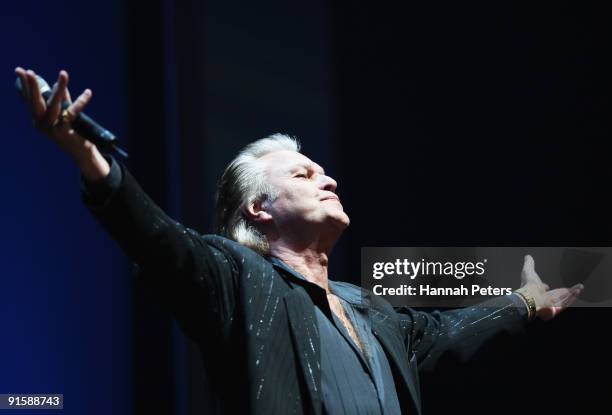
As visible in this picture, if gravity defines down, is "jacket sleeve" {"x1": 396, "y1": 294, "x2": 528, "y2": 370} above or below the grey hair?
below

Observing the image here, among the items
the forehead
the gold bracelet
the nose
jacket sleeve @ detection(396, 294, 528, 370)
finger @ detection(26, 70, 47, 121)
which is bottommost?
jacket sleeve @ detection(396, 294, 528, 370)

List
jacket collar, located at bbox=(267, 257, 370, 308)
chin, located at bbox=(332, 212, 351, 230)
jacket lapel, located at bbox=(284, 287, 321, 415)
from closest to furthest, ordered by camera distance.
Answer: jacket lapel, located at bbox=(284, 287, 321, 415) → jacket collar, located at bbox=(267, 257, 370, 308) → chin, located at bbox=(332, 212, 351, 230)

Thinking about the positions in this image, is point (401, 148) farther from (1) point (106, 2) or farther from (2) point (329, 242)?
(1) point (106, 2)

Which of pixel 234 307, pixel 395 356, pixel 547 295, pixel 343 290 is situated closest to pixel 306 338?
pixel 234 307

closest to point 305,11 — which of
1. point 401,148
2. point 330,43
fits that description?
point 330,43

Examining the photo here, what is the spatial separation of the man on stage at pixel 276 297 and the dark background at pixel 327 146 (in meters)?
0.31

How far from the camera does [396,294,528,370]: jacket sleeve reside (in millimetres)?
2061

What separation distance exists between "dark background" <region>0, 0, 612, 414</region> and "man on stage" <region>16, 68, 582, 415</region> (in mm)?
309

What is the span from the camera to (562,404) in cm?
248

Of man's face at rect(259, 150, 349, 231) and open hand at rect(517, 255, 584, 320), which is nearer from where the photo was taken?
man's face at rect(259, 150, 349, 231)

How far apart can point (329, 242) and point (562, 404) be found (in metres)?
0.92

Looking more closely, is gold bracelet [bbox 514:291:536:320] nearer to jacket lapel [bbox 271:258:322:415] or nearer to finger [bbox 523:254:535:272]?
finger [bbox 523:254:535:272]

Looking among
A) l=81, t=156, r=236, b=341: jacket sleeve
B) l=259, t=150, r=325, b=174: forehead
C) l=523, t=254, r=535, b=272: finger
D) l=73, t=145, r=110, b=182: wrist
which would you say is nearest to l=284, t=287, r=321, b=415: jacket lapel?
l=81, t=156, r=236, b=341: jacket sleeve

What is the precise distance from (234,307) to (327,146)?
96 centimetres
